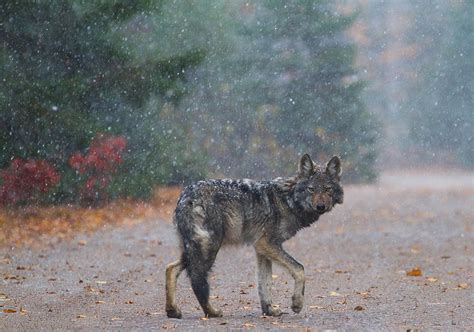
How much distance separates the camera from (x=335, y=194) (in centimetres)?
983

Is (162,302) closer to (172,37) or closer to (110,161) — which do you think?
(110,161)

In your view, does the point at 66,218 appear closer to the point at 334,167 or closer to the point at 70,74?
the point at 70,74

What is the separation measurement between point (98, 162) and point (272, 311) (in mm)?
16313

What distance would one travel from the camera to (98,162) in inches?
999

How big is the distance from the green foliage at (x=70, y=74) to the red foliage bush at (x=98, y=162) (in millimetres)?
339

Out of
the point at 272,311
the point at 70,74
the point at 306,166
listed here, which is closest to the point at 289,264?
the point at 272,311

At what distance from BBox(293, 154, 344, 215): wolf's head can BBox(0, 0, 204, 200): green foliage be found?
13.3m

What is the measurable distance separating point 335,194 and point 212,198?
134cm

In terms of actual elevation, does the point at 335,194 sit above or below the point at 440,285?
above

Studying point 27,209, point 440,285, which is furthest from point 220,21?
point 440,285

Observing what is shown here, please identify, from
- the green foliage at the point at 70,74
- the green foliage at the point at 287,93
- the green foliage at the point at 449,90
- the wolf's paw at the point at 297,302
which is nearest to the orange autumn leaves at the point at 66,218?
the green foliage at the point at 70,74

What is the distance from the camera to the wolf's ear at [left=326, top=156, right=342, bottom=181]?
988 cm

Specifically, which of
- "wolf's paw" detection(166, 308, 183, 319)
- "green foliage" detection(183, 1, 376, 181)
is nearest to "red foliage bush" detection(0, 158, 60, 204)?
"wolf's paw" detection(166, 308, 183, 319)

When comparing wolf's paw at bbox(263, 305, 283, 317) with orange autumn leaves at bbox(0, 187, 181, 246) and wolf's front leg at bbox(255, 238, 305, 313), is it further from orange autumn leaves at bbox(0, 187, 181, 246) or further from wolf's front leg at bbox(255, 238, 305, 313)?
orange autumn leaves at bbox(0, 187, 181, 246)
